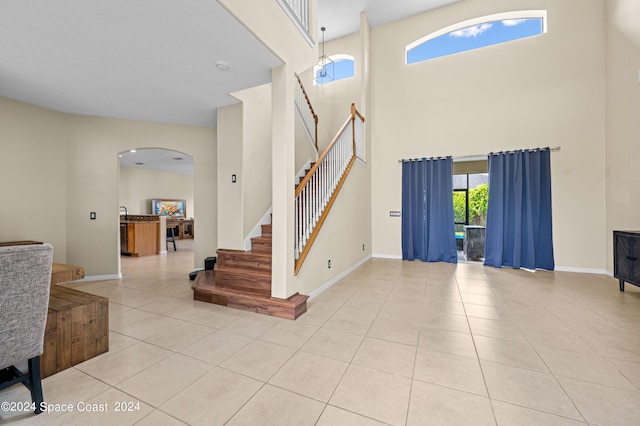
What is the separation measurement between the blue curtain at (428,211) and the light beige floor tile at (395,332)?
127 inches

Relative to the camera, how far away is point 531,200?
4.59 metres

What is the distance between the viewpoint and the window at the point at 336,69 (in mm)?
6281

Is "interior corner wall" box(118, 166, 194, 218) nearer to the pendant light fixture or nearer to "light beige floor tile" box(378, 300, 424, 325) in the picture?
the pendant light fixture

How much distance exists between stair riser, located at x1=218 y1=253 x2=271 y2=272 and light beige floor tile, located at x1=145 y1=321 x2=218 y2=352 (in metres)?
0.95

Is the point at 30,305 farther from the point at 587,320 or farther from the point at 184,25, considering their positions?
the point at 587,320

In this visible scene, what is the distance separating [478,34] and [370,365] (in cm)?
648

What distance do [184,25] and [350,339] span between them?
2998 millimetres

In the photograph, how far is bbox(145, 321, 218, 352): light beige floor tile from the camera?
216 centimetres

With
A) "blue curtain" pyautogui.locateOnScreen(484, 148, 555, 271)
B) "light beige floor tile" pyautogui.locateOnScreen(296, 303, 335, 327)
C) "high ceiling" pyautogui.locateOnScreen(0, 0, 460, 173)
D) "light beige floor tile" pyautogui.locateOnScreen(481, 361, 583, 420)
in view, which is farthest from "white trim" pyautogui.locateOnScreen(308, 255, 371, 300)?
"high ceiling" pyautogui.locateOnScreen(0, 0, 460, 173)

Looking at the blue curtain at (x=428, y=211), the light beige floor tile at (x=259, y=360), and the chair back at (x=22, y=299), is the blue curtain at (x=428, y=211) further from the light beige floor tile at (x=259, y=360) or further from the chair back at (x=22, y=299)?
the chair back at (x=22, y=299)

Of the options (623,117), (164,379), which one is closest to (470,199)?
(623,117)

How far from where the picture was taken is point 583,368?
1782 mm

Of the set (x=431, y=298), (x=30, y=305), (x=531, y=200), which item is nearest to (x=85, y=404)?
(x=30, y=305)

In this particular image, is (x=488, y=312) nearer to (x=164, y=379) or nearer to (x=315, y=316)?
(x=315, y=316)
